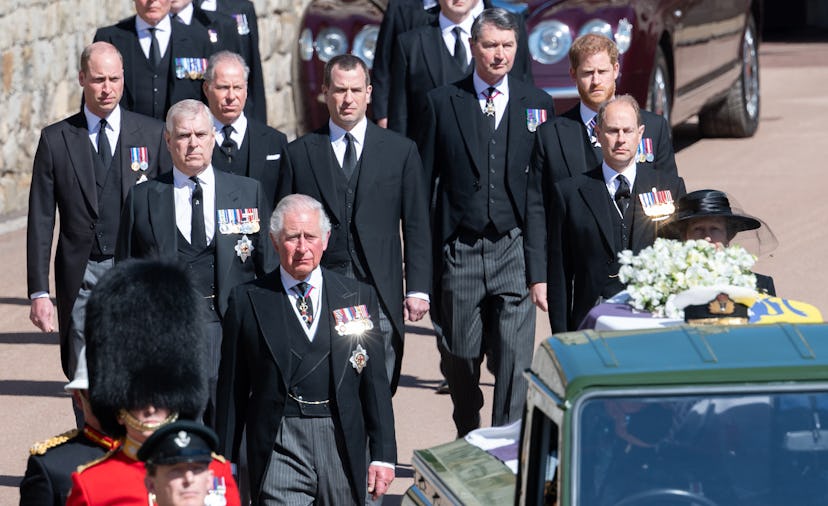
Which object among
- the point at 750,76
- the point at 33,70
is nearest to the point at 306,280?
the point at 33,70

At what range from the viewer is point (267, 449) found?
22.1 feet

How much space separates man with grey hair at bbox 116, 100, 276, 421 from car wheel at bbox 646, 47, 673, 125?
594 centimetres

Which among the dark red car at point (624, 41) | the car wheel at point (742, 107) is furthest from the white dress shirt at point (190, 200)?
the car wheel at point (742, 107)

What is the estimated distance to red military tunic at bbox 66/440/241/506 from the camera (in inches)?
187

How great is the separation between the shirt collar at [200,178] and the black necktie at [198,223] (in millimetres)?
70

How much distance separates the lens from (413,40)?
991 centimetres

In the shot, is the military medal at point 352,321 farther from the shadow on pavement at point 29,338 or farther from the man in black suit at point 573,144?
the shadow on pavement at point 29,338

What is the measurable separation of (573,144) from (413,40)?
1.81 m

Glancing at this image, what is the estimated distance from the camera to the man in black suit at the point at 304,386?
676 centimetres

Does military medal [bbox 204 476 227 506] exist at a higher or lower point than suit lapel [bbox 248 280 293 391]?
lower

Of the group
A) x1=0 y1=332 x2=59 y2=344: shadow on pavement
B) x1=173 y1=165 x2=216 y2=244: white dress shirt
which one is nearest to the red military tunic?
x1=173 y1=165 x2=216 y2=244: white dress shirt

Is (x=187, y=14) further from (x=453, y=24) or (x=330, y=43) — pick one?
(x=330, y=43)

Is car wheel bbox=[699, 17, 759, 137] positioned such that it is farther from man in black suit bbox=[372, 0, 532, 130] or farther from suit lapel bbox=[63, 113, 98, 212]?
suit lapel bbox=[63, 113, 98, 212]

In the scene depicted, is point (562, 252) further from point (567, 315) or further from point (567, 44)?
point (567, 44)
